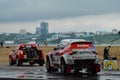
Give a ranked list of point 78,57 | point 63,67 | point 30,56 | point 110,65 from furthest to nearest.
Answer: point 30,56, point 110,65, point 63,67, point 78,57

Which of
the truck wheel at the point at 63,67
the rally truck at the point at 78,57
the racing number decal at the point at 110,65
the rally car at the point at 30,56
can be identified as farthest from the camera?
the rally car at the point at 30,56

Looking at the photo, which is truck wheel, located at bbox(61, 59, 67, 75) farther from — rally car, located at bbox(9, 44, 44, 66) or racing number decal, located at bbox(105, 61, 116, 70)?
rally car, located at bbox(9, 44, 44, 66)

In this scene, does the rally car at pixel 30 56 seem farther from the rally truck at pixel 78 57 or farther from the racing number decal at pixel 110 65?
the rally truck at pixel 78 57

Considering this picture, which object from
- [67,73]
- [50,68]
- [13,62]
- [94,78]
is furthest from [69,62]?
[13,62]

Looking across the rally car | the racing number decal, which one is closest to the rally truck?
the racing number decal

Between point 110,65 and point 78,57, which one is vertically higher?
point 78,57

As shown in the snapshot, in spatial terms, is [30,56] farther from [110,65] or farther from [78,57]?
[78,57]

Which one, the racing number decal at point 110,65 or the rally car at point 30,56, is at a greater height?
the rally car at point 30,56

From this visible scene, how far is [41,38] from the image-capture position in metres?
200

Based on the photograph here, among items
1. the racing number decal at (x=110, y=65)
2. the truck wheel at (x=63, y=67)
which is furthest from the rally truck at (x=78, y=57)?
the racing number decal at (x=110, y=65)

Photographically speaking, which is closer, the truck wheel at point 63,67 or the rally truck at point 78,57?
the rally truck at point 78,57

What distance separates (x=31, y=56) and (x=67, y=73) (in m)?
Answer: 10.9

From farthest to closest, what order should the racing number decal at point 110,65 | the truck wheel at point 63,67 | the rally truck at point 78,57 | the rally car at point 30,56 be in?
1. the rally car at point 30,56
2. the racing number decal at point 110,65
3. the truck wheel at point 63,67
4. the rally truck at point 78,57

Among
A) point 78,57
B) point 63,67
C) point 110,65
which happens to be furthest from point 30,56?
point 78,57
